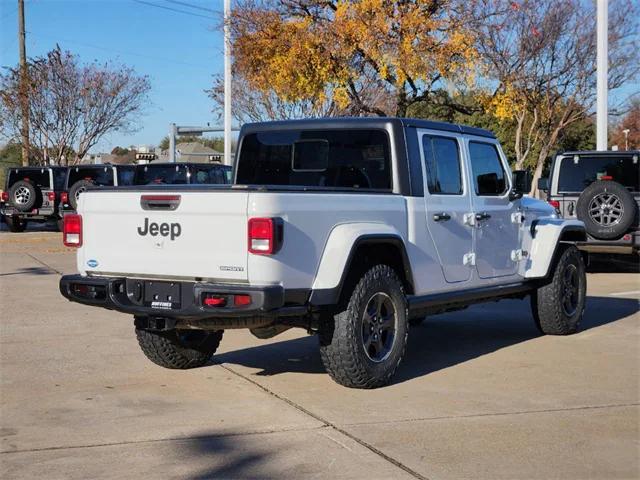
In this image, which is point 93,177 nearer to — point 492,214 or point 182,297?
point 492,214

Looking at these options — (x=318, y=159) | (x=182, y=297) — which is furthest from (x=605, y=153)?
(x=182, y=297)

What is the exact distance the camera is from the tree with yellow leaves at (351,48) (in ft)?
68.8

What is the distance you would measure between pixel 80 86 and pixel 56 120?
1.61 m

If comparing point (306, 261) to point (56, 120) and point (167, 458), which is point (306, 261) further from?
point (56, 120)

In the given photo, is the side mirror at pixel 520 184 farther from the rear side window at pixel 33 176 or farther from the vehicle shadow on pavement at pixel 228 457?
the rear side window at pixel 33 176

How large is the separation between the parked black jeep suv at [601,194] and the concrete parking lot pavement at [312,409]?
12.2ft

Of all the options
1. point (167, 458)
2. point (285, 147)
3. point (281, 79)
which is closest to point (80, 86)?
point (281, 79)

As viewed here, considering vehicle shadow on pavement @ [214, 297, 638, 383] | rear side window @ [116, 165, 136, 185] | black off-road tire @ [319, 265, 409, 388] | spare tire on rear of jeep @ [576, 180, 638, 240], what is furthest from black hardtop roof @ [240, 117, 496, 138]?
rear side window @ [116, 165, 136, 185]

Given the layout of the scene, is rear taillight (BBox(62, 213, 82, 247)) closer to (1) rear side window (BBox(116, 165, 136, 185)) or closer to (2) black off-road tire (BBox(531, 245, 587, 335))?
(2) black off-road tire (BBox(531, 245, 587, 335))

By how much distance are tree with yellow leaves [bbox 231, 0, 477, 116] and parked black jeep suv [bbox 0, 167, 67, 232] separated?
6112mm

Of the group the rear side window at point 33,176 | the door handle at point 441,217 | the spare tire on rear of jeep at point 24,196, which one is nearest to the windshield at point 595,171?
the door handle at point 441,217

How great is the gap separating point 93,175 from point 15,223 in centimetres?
289

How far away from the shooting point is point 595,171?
14531mm

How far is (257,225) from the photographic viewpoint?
5.77m
